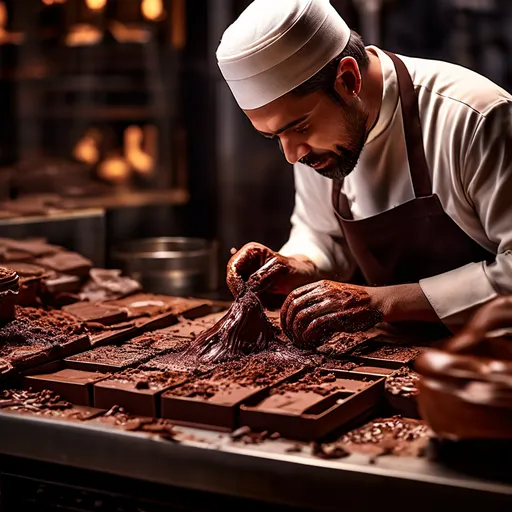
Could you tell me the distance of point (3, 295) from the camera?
9.36ft

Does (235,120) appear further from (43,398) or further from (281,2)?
(43,398)

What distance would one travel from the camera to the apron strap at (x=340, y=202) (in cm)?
326

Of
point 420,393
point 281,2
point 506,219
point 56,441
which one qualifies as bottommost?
point 56,441

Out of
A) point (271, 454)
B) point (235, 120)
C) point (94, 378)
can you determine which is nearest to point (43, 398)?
point (94, 378)

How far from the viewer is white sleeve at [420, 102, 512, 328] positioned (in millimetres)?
2752

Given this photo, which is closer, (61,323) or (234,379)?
(234,379)

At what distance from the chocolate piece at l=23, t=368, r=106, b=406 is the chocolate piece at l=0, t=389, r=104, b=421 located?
0.07ft

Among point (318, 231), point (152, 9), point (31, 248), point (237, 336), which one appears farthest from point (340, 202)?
point (152, 9)

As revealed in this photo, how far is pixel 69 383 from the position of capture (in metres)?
2.51

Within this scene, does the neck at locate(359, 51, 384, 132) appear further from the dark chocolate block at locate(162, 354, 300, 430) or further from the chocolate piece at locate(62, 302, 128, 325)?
the chocolate piece at locate(62, 302, 128, 325)

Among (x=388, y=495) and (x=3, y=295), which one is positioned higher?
(x=3, y=295)

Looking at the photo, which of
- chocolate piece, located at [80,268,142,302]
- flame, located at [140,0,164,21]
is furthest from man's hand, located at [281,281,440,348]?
flame, located at [140,0,164,21]

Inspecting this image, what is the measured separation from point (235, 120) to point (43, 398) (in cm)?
429

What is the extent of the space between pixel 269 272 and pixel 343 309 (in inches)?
15.1
